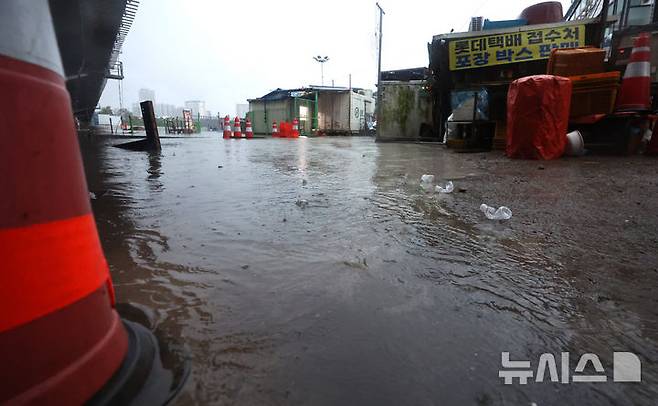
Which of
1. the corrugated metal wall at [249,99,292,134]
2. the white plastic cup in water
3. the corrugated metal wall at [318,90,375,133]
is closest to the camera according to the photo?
the white plastic cup in water

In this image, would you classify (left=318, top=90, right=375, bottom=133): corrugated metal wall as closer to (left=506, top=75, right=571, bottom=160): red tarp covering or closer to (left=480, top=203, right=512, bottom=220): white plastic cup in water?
(left=506, top=75, right=571, bottom=160): red tarp covering

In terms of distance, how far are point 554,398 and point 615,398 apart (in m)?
0.14

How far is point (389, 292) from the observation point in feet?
4.26

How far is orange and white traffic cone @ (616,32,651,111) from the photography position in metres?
5.48

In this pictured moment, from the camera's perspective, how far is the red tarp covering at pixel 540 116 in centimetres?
509

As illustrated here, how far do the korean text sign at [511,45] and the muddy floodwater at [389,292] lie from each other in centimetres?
781

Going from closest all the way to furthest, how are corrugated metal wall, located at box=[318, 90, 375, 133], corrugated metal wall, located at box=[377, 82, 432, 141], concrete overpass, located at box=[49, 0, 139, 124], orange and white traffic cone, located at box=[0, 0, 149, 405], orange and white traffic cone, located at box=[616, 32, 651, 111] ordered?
orange and white traffic cone, located at box=[0, 0, 149, 405] < orange and white traffic cone, located at box=[616, 32, 651, 111] < concrete overpass, located at box=[49, 0, 139, 124] < corrugated metal wall, located at box=[377, 82, 432, 141] < corrugated metal wall, located at box=[318, 90, 375, 133]

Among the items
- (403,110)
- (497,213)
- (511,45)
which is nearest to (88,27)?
(403,110)

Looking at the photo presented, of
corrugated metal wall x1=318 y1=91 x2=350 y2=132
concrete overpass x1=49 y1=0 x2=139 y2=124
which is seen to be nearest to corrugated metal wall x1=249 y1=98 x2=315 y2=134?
corrugated metal wall x1=318 y1=91 x2=350 y2=132

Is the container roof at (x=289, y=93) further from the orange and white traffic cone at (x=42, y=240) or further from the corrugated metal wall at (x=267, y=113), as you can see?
the orange and white traffic cone at (x=42, y=240)

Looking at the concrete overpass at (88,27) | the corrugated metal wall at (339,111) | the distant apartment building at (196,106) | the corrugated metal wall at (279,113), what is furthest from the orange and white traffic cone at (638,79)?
the distant apartment building at (196,106)

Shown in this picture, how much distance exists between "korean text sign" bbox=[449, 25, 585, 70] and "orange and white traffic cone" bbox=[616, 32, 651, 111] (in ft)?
11.7

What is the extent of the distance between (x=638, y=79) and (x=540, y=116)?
203 centimetres

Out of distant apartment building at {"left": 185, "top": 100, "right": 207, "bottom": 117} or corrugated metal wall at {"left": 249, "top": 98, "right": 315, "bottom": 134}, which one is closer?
corrugated metal wall at {"left": 249, "top": 98, "right": 315, "bottom": 134}
